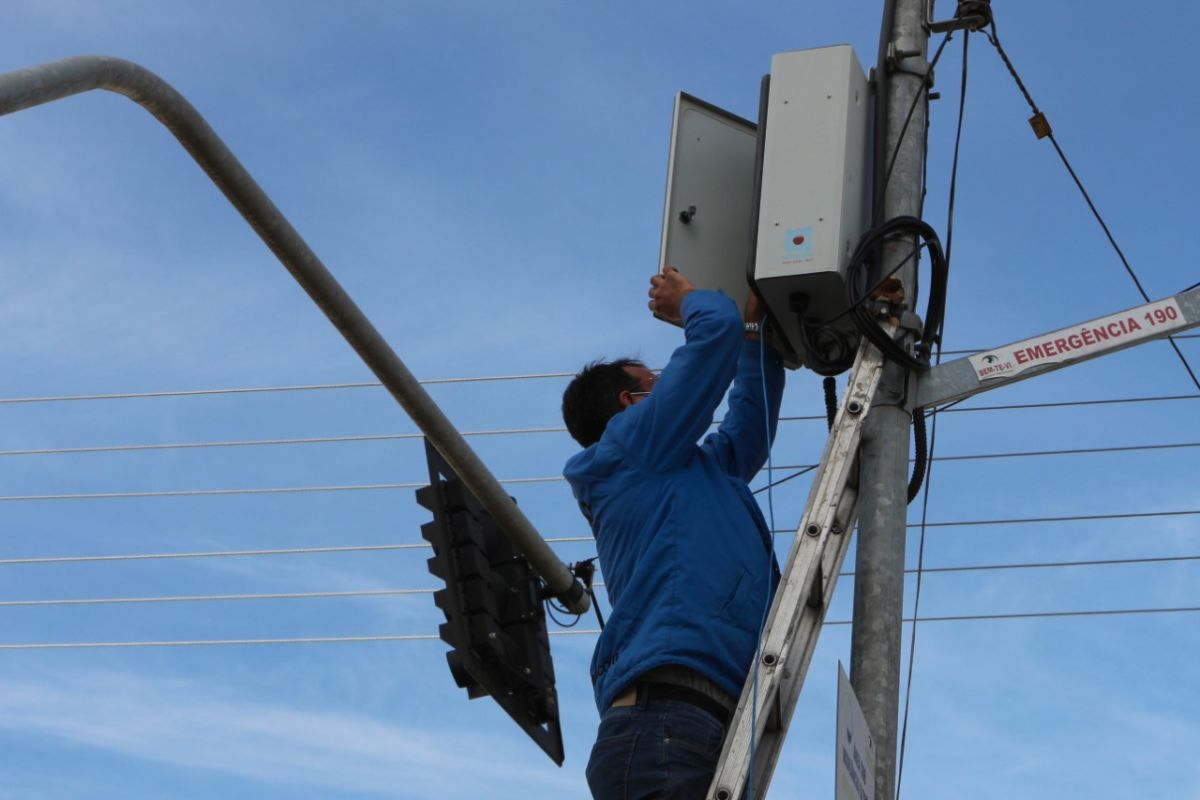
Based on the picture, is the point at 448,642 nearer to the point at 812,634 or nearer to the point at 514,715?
Answer: the point at 514,715

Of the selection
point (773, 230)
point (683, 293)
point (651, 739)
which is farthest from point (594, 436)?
point (651, 739)

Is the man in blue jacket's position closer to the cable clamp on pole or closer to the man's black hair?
the man's black hair

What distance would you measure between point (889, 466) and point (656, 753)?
1.27 meters

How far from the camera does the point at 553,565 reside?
7164mm

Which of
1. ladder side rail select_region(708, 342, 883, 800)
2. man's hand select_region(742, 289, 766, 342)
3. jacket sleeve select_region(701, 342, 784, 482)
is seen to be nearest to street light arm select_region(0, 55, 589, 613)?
jacket sleeve select_region(701, 342, 784, 482)

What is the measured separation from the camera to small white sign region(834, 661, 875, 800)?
13.5 feet

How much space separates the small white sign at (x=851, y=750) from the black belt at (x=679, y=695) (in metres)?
0.45

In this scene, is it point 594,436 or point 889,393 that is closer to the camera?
point 889,393

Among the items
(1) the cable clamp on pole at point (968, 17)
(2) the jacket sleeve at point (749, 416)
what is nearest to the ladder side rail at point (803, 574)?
(2) the jacket sleeve at point (749, 416)

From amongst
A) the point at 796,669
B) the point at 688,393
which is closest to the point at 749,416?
the point at 688,393

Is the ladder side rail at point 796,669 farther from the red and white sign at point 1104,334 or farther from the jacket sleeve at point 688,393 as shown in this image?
the red and white sign at point 1104,334

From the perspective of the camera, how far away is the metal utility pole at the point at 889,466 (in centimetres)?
486

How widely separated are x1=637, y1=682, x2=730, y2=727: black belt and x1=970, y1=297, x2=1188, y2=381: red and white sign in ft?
4.72

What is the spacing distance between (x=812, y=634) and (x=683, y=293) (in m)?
1.30
